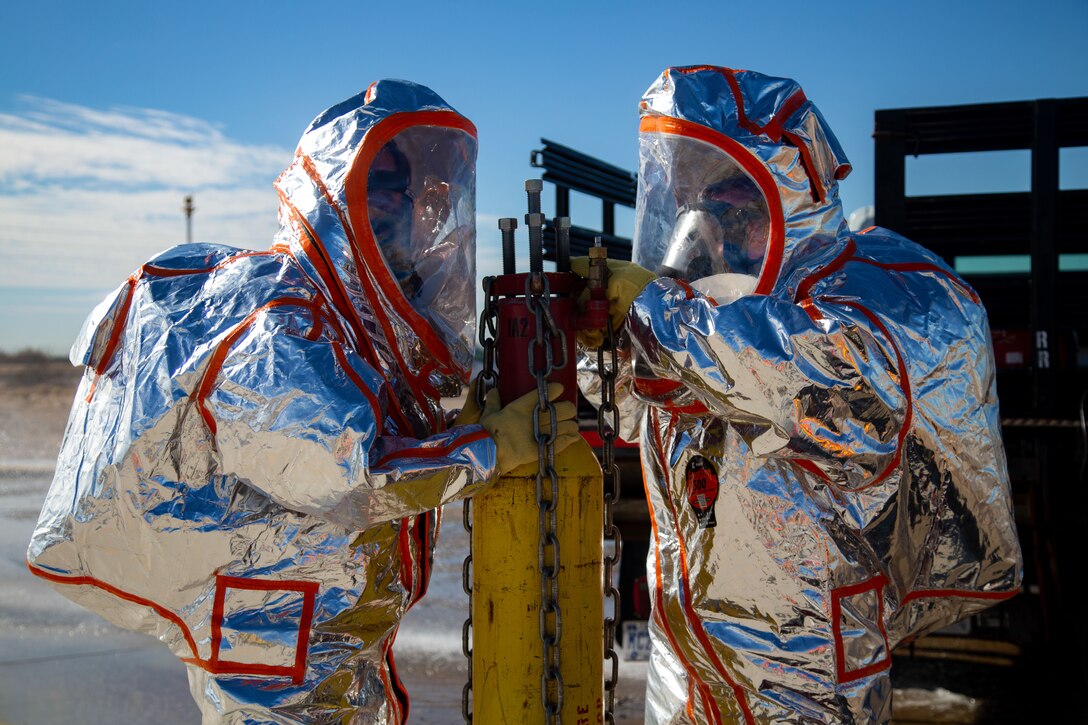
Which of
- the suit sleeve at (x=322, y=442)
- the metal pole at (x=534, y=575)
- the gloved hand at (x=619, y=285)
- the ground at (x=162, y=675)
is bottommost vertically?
the ground at (x=162, y=675)

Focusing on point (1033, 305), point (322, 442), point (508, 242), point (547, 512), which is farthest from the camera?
point (1033, 305)

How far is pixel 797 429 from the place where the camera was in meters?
2.29

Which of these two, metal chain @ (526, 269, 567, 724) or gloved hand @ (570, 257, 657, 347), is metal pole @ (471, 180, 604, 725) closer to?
metal chain @ (526, 269, 567, 724)

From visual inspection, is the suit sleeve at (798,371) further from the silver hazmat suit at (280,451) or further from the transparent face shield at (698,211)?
the silver hazmat suit at (280,451)

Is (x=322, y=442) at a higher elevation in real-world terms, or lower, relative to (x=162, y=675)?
higher

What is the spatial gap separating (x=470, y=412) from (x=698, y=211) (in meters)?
0.89

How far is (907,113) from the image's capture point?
4.14m

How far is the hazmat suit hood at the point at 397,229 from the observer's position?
2.40 metres

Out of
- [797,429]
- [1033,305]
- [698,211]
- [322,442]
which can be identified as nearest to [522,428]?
[322,442]

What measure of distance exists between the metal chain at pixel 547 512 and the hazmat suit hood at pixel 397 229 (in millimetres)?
403

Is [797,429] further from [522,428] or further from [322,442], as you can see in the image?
[322,442]

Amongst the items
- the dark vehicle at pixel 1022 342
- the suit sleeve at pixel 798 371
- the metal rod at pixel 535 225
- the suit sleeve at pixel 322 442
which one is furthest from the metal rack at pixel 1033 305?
the suit sleeve at pixel 322 442

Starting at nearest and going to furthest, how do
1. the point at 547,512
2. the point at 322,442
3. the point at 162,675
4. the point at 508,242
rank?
the point at 322,442 < the point at 547,512 < the point at 508,242 < the point at 162,675

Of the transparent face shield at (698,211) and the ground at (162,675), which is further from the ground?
the transparent face shield at (698,211)
